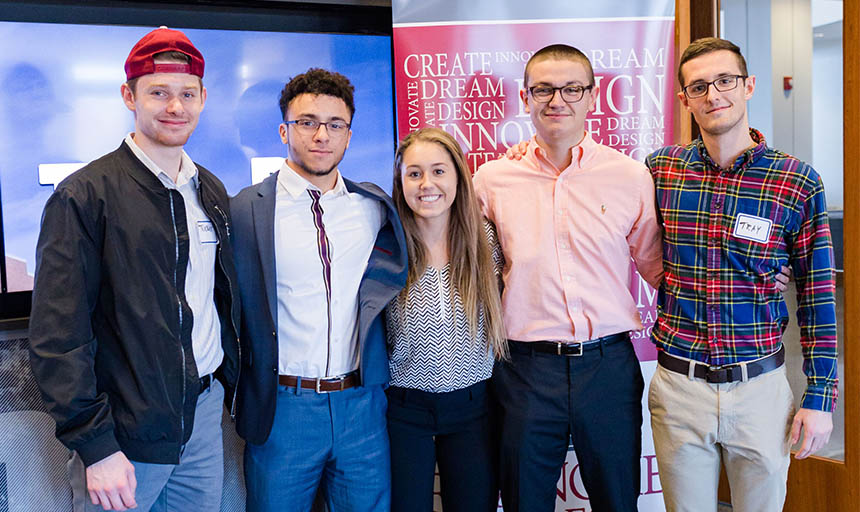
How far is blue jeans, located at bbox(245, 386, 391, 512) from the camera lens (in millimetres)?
2012

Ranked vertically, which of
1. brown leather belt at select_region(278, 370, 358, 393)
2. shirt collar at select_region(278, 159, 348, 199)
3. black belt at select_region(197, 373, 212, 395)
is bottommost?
brown leather belt at select_region(278, 370, 358, 393)

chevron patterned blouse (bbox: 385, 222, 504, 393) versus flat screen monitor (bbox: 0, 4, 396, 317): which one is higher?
flat screen monitor (bbox: 0, 4, 396, 317)

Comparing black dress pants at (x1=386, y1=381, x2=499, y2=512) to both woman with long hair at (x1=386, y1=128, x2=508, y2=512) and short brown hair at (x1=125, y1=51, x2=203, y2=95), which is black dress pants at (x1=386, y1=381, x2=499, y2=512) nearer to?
woman with long hair at (x1=386, y1=128, x2=508, y2=512)

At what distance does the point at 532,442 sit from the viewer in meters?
2.21

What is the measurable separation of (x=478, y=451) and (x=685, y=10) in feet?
7.04

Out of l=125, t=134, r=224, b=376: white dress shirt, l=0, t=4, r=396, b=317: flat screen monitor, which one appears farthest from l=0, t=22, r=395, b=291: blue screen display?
l=125, t=134, r=224, b=376: white dress shirt

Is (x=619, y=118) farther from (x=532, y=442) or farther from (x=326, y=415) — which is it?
(x=326, y=415)

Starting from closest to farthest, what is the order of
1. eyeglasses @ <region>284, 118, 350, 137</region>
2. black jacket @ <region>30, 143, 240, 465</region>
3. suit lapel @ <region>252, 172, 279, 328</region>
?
black jacket @ <region>30, 143, 240, 465</region> → suit lapel @ <region>252, 172, 279, 328</region> → eyeglasses @ <region>284, 118, 350, 137</region>

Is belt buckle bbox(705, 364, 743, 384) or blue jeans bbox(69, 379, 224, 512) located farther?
belt buckle bbox(705, 364, 743, 384)

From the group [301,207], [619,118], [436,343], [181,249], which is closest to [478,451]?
[436,343]

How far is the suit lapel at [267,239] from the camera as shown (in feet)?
6.43

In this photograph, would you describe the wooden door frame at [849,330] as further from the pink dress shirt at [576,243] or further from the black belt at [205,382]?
the black belt at [205,382]

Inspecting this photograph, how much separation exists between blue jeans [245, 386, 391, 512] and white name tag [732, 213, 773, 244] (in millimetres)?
1192

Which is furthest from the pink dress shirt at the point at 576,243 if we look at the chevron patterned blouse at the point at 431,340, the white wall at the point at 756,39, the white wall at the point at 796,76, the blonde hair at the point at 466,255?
the white wall at the point at 756,39
